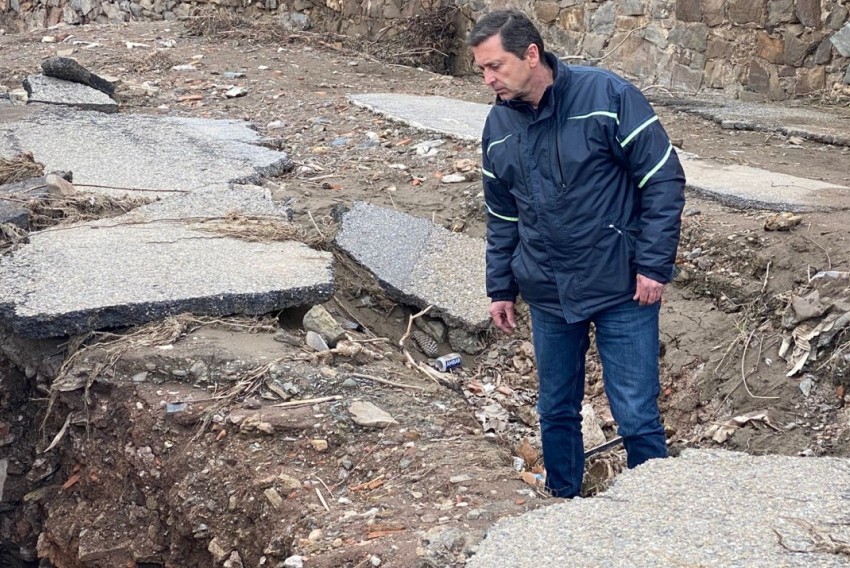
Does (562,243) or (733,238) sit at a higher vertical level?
(562,243)

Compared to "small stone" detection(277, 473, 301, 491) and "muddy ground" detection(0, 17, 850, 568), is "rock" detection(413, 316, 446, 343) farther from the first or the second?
"small stone" detection(277, 473, 301, 491)

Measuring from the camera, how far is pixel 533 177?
2.97 m

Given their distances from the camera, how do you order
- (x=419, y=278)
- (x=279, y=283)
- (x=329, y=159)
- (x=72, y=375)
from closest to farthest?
(x=72, y=375) < (x=279, y=283) < (x=419, y=278) < (x=329, y=159)

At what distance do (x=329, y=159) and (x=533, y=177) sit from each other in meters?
3.49

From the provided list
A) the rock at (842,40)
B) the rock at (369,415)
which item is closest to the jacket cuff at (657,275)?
the rock at (369,415)

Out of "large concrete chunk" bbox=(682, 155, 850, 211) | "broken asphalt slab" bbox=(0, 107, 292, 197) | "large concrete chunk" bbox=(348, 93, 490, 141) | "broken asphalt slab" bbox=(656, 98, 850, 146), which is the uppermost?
"broken asphalt slab" bbox=(656, 98, 850, 146)

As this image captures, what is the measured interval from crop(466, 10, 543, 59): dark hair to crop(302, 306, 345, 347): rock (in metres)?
1.53

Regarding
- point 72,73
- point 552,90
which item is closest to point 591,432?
point 552,90

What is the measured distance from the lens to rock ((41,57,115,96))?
7.64 m

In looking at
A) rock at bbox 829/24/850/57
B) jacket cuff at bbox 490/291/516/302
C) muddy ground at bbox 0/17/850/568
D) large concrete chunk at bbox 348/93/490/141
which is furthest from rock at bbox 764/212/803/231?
rock at bbox 829/24/850/57

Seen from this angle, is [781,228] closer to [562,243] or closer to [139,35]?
[562,243]

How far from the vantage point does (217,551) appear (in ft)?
10.8

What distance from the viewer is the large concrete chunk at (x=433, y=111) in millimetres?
6602

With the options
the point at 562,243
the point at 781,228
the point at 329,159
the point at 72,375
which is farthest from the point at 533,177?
the point at 329,159
